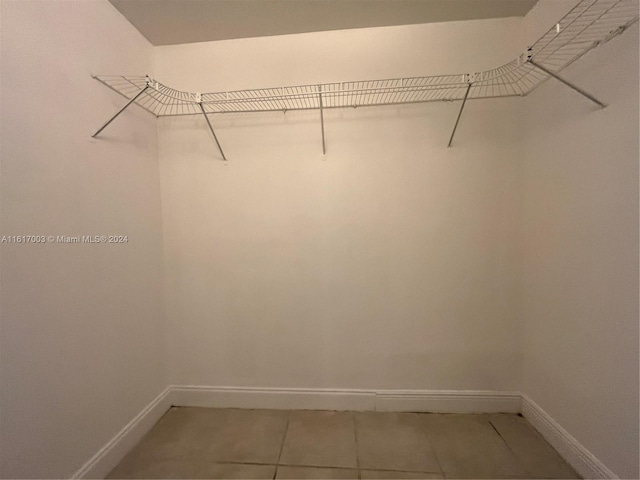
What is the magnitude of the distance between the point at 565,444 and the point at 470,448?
0.42 m

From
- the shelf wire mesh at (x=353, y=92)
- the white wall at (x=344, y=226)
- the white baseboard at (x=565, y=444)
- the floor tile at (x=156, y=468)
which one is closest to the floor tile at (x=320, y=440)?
the white wall at (x=344, y=226)

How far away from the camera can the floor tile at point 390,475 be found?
1.33 metres

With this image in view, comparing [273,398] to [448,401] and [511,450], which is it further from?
[511,450]

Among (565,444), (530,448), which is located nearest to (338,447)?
(530,448)

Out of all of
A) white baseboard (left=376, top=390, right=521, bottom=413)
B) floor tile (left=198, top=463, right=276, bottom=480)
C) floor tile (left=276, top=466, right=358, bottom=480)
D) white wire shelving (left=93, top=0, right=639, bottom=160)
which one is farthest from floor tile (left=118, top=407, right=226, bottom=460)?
white wire shelving (left=93, top=0, right=639, bottom=160)

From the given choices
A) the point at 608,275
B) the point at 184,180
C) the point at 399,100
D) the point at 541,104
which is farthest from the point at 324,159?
the point at 608,275

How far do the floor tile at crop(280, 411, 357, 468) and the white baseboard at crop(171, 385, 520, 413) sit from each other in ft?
0.25

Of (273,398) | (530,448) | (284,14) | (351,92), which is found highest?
(284,14)

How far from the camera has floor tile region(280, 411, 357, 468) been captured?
1433mm

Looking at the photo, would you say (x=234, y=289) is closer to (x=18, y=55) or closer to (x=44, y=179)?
(x=44, y=179)

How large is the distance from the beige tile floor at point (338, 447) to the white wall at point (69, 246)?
0.95 ft

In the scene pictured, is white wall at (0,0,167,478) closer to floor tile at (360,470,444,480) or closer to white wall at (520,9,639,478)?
floor tile at (360,470,444,480)

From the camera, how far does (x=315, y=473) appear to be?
1.36 metres

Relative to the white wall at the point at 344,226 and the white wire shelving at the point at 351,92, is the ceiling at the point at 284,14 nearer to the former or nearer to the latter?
the white wall at the point at 344,226
